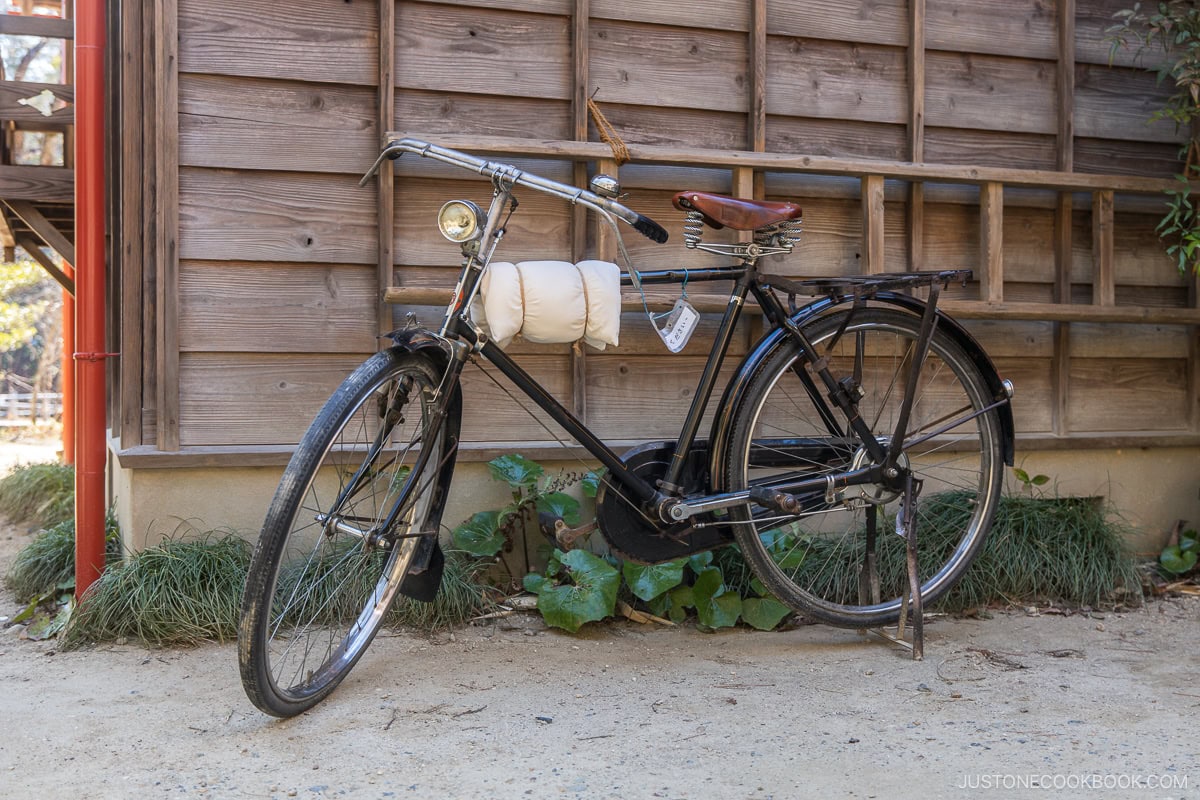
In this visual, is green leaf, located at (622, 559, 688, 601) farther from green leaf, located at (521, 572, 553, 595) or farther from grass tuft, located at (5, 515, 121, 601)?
grass tuft, located at (5, 515, 121, 601)

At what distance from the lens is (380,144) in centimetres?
307

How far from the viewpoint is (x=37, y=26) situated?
4.33 m

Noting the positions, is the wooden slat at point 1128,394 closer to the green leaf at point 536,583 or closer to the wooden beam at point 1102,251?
the wooden beam at point 1102,251

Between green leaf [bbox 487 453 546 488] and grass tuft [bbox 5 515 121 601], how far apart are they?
50.0 inches

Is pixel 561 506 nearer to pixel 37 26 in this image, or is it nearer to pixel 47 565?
pixel 47 565

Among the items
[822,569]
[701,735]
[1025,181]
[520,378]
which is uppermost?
[1025,181]

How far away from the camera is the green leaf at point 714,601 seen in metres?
2.94

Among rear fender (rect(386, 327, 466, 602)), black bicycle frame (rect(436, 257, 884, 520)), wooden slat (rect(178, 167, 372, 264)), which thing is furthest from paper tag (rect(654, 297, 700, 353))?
wooden slat (rect(178, 167, 372, 264))

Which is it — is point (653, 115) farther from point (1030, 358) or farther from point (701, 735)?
point (701, 735)

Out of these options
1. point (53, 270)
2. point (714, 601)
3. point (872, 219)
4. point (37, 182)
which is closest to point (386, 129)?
point (872, 219)

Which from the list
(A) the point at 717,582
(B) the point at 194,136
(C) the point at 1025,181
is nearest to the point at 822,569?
A: (A) the point at 717,582

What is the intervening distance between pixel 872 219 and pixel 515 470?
1.47 meters

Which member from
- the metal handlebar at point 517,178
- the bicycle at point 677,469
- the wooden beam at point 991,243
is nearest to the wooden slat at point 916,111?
the wooden beam at point 991,243

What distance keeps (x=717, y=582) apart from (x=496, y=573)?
71 cm
